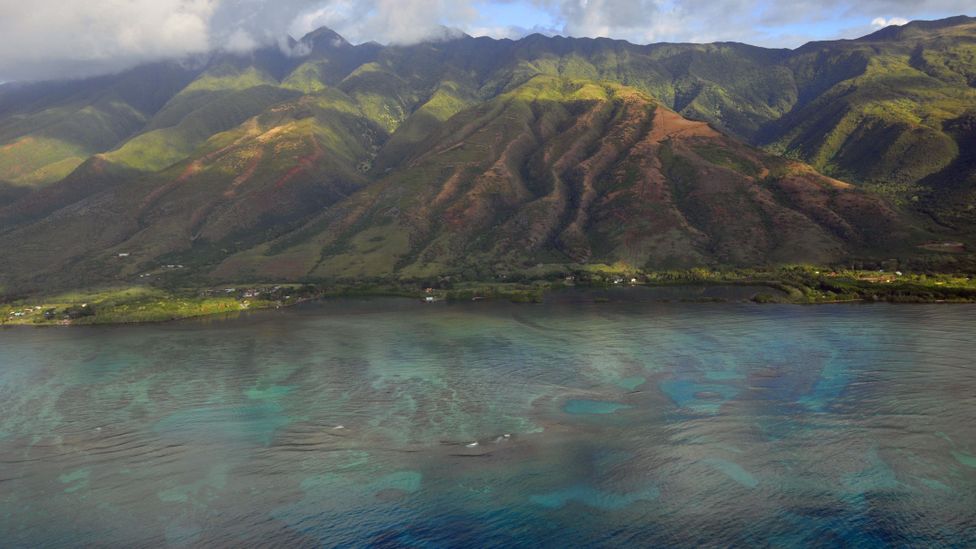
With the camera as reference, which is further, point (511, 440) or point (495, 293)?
point (495, 293)

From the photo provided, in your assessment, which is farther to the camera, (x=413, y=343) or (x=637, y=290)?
(x=637, y=290)

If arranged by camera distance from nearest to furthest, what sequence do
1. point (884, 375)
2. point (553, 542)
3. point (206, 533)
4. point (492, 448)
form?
point (553, 542)
point (206, 533)
point (492, 448)
point (884, 375)

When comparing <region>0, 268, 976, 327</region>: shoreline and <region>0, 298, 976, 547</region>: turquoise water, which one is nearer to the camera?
<region>0, 298, 976, 547</region>: turquoise water

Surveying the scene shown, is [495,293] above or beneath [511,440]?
above

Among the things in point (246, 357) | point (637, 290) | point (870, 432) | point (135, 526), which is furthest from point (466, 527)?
point (637, 290)

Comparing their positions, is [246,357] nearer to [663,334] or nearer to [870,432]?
[663,334]

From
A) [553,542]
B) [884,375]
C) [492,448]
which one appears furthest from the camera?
[884,375]

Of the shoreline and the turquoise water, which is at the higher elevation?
the shoreline

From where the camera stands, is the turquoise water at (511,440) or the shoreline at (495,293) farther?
the shoreline at (495,293)
